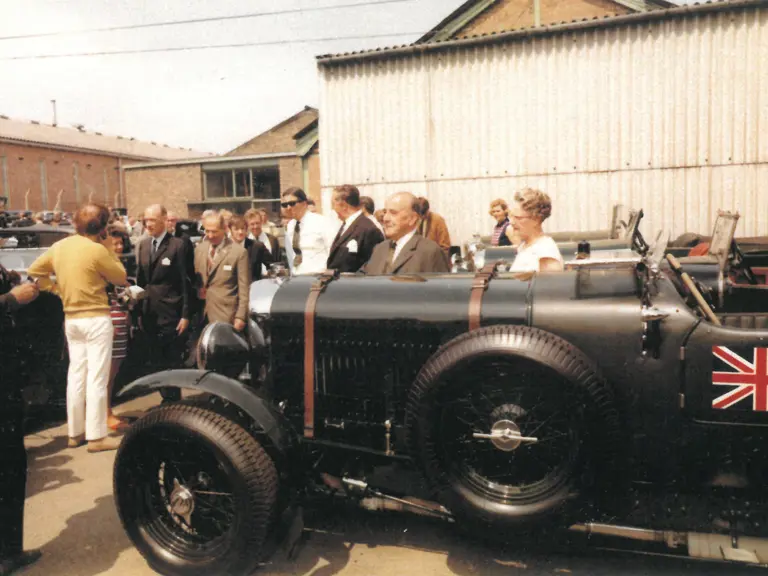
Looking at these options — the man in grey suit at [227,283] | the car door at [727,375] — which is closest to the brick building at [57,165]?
the man in grey suit at [227,283]

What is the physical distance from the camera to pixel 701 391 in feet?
Answer: 8.28

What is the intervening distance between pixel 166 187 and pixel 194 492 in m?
27.3

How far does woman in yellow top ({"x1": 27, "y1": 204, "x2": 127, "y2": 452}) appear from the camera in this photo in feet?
15.2

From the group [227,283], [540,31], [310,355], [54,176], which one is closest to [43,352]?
[227,283]

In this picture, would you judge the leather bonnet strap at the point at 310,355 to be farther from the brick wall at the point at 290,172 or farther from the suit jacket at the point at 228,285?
the brick wall at the point at 290,172

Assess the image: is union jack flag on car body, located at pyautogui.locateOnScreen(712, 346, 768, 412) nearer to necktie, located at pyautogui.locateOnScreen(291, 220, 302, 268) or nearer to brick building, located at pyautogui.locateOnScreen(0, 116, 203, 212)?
necktie, located at pyautogui.locateOnScreen(291, 220, 302, 268)

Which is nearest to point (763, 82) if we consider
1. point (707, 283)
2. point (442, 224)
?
Result: point (442, 224)

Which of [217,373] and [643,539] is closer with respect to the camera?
[643,539]

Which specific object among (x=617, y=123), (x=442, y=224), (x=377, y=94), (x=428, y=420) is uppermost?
(x=377, y=94)

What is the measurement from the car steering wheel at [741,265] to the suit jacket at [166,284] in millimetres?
5035

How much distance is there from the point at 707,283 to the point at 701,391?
2211 millimetres

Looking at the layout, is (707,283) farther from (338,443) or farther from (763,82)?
(763,82)

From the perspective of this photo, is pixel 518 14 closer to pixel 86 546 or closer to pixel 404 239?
pixel 404 239

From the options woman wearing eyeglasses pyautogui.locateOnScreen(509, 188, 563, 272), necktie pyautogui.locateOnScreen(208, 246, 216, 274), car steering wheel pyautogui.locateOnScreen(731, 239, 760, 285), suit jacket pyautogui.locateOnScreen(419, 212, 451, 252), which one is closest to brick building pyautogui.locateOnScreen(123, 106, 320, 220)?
suit jacket pyautogui.locateOnScreen(419, 212, 451, 252)
